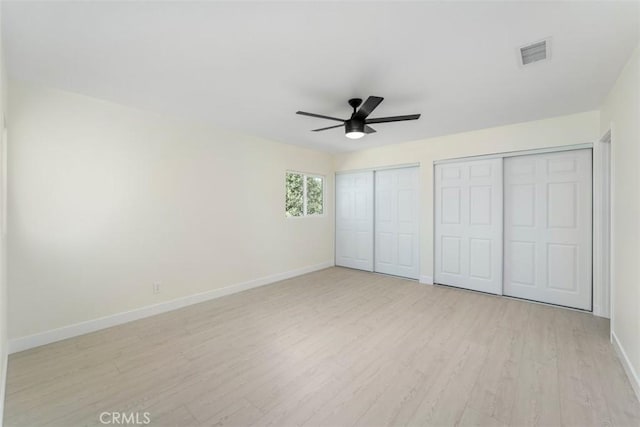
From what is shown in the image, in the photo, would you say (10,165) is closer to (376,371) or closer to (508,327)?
(376,371)

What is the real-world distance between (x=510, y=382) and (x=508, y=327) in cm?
110

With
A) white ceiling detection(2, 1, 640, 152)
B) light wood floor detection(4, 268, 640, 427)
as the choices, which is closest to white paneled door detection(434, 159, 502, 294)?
light wood floor detection(4, 268, 640, 427)

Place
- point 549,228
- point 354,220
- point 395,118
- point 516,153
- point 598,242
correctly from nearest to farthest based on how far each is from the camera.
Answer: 1. point 395,118
2. point 598,242
3. point 549,228
4. point 516,153
5. point 354,220

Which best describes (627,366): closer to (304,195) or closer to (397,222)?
(397,222)

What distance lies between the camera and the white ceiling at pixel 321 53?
162cm

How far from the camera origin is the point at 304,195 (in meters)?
5.38

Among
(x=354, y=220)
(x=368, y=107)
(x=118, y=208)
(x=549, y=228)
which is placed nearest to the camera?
(x=368, y=107)

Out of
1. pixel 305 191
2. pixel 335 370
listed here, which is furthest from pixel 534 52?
pixel 305 191

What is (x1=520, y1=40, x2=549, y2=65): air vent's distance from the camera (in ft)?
6.33

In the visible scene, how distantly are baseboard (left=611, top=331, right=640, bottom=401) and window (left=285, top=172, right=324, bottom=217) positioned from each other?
14.2 feet

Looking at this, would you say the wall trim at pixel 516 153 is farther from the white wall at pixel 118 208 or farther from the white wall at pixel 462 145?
the white wall at pixel 118 208

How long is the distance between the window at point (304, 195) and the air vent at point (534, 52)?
3.69 meters

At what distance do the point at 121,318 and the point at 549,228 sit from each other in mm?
5400

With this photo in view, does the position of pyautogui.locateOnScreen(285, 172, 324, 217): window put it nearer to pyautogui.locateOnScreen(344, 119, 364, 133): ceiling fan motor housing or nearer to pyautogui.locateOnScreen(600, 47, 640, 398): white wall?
pyautogui.locateOnScreen(344, 119, 364, 133): ceiling fan motor housing
